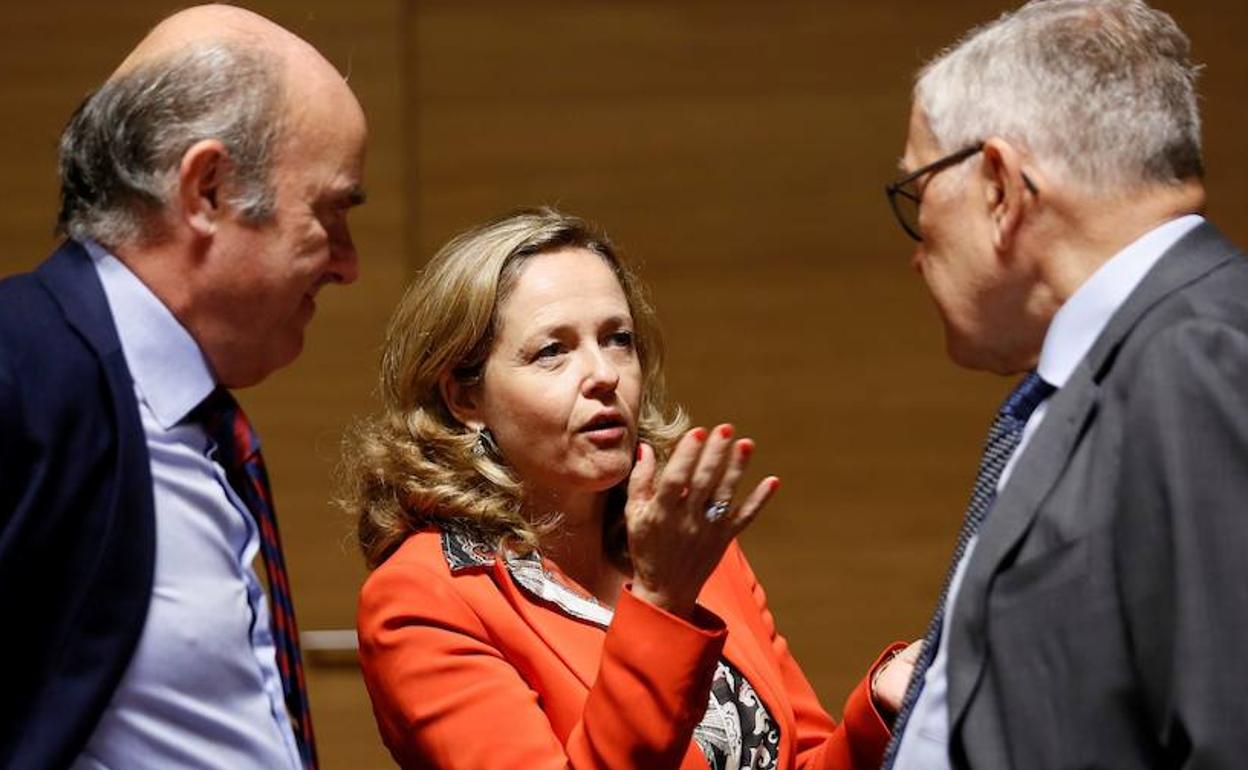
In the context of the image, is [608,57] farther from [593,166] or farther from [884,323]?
Answer: [884,323]

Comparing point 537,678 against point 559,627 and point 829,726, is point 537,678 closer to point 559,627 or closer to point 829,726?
point 559,627

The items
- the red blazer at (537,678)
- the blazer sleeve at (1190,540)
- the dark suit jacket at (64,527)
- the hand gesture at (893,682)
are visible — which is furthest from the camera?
the hand gesture at (893,682)

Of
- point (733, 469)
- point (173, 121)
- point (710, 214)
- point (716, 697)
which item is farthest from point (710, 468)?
point (710, 214)

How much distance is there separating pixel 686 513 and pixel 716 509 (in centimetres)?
3

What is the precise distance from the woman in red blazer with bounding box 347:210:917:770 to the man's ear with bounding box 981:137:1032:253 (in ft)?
1.10

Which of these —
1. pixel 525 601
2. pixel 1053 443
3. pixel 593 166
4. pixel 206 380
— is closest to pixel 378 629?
pixel 525 601

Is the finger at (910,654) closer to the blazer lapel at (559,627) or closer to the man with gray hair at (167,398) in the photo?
the blazer lapel at (559,627)

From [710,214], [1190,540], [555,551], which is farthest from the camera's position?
[710,214]

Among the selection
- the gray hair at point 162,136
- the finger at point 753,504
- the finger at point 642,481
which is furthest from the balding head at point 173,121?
the finger at point 753,504

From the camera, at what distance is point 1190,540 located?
1.45 m

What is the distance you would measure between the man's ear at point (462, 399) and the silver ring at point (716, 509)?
42 cm

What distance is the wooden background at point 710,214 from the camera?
3188 mm

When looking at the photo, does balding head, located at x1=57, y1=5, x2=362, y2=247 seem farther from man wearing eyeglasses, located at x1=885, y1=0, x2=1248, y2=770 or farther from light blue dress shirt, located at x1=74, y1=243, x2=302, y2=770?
man wearing eyeglasses, located at x1=885, y1=0, x2=1248, y2=770

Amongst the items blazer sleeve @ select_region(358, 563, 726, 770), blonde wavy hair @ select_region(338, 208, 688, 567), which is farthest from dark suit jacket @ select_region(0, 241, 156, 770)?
blonde wavy hair @ select_region(338, 208, 688, 567)
